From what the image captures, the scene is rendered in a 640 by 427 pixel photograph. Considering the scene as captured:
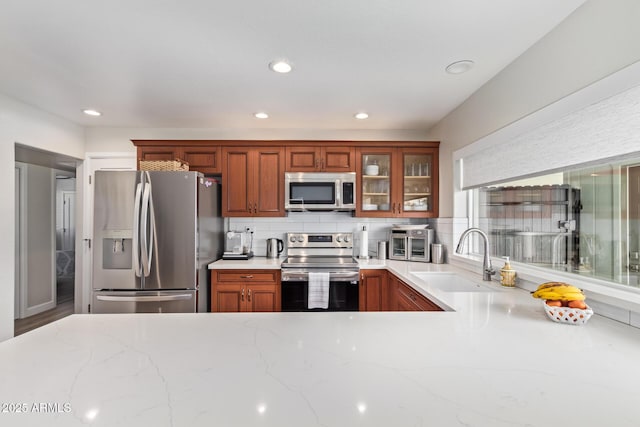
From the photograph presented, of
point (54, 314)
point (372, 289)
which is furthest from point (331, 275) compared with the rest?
point (54, 314)

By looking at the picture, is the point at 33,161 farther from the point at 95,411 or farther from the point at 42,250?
the point at 95,411

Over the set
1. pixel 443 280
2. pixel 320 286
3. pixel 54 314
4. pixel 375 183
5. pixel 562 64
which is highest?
pixel 562 64

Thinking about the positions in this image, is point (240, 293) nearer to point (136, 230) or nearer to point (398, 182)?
point (136, 230)

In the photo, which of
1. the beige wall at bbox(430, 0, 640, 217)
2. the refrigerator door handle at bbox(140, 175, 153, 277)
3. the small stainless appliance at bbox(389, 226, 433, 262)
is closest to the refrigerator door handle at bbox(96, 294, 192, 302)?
the refrigerator door handle at bbox(140, 175, 153, 277)

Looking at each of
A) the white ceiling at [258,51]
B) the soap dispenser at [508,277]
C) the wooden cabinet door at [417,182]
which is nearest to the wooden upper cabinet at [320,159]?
the white ceiling at [258,51]

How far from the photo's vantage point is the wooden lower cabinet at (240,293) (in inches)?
117

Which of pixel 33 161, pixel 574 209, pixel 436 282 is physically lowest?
pixel 436 282

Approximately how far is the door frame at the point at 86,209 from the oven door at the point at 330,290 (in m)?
2.35


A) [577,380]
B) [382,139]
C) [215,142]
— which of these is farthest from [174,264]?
[577,380]

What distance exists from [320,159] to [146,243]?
1856mm

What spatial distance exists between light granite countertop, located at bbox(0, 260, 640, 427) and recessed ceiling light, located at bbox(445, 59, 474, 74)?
5.31 ft

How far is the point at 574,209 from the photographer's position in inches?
75.2

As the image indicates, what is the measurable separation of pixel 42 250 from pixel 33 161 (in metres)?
1.44

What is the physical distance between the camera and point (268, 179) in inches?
131
